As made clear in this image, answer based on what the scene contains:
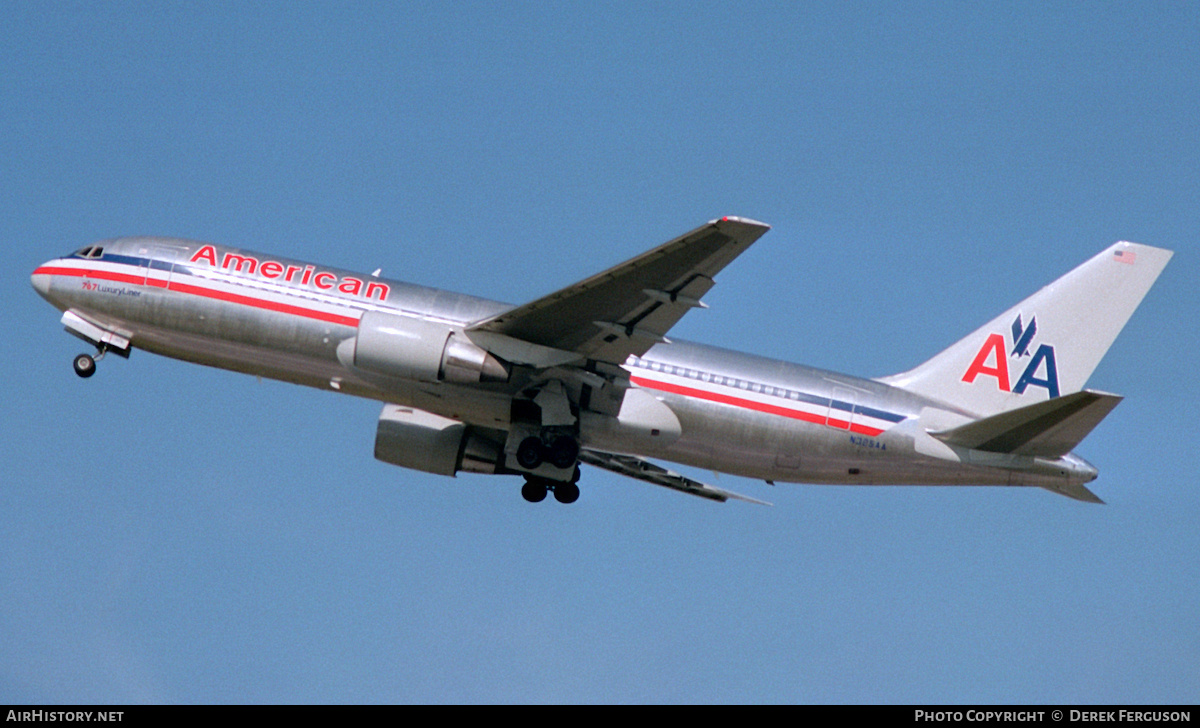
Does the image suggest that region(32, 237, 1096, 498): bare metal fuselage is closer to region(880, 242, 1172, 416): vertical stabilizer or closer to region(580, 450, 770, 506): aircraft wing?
region(880, 242, 1172, 416): vertical stabilizer

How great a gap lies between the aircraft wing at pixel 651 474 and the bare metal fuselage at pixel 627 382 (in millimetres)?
3619

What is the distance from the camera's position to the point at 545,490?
37.9m

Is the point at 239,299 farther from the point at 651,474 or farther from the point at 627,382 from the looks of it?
the point at 651,474

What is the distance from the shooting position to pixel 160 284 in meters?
35.0

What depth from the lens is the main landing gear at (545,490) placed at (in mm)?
37500

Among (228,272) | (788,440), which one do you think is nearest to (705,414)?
(788,440)

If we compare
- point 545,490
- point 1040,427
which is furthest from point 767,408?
point 545,490

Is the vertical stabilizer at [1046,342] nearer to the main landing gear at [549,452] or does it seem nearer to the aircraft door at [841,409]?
the aircraft door at [841,409]

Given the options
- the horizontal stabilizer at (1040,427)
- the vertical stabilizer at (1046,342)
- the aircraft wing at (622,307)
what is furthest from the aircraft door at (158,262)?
the horizontal stabilizer at (1040,427)

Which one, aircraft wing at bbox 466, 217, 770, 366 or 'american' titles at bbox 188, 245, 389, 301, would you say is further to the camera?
'american' titles at bbox 188, 245, 389, 301

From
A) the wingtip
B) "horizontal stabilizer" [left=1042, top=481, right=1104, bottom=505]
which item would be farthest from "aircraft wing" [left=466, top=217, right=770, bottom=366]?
"horizontal stabilizer" [left=1042, top=481, right=1104, bottom=505]

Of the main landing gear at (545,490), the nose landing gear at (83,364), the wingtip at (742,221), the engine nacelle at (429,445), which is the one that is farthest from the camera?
the engine nacelle at (429,445)

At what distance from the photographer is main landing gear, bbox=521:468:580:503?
123 ft

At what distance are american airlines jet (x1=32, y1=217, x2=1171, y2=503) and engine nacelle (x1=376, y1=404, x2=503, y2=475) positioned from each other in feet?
6.79
